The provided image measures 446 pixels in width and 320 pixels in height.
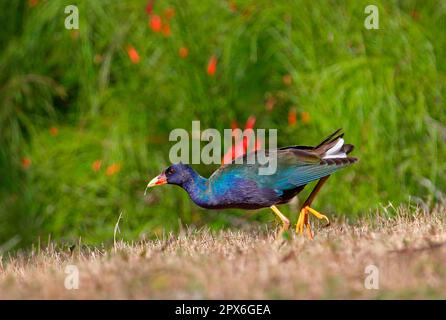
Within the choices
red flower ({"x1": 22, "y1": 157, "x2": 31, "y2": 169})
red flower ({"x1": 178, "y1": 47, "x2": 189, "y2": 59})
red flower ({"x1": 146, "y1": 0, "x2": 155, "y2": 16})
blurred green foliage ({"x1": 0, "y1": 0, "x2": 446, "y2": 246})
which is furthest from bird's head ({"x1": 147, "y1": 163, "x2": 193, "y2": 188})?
red flower ({"x1": 22, "y1": 157, "x2": 31, "y2": 169})

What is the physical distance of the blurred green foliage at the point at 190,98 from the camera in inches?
379

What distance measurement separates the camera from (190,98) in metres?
10.2

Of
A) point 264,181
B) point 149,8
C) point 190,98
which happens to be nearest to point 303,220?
point 264,181

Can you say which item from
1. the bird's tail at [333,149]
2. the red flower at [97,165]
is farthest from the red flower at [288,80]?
the bird's tail at [333,149]

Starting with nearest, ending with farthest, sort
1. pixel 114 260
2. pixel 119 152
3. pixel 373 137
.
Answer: pixel 114 260 < pixel 373 137 < pixel 119 152

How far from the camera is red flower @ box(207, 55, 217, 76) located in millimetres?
10219

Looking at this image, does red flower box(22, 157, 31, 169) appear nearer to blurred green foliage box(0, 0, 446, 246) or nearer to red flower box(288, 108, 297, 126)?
blurred green foliage box(0, 0, 446, 246)

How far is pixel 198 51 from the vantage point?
1037cm

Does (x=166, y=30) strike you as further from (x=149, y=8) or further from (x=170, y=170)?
(x=170, y=170)

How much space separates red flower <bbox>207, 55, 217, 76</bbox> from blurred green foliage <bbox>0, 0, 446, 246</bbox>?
0.07 m
